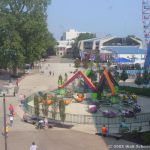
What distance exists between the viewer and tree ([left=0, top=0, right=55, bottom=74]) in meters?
80.5

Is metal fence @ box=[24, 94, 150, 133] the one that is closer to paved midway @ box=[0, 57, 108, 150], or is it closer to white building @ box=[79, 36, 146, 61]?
paved midway @ box=[0, 57, 108, 150]

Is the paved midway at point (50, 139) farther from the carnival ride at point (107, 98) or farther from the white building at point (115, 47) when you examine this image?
the white building at point (115, 47)

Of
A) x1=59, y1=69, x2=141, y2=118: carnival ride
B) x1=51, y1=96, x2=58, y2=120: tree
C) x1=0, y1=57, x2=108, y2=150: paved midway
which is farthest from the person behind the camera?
x1=59, y1=69, x2=141, y2=118: carnival ride

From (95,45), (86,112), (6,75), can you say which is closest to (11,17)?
(6,75)

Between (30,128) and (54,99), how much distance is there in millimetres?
6435

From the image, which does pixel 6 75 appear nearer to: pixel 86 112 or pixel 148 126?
pixel 86 112

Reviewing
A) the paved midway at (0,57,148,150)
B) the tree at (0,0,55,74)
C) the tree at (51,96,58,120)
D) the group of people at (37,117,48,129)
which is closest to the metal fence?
the tree at (51,96,58,120)

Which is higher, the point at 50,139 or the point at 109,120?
the point at 109,120

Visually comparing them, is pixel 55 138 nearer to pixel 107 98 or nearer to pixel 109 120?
pixel 109 120

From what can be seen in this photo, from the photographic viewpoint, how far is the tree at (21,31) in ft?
264

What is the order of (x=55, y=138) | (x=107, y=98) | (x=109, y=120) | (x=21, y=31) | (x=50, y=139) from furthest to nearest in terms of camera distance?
(x=21, y=31) < (x=107, y=98) < (x=109, y=120) < (x=55, y=138) < (x=50, y=139)

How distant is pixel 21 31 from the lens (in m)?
82.6

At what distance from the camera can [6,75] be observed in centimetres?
9056

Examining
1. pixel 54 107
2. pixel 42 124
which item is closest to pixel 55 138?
pixel 42 124
